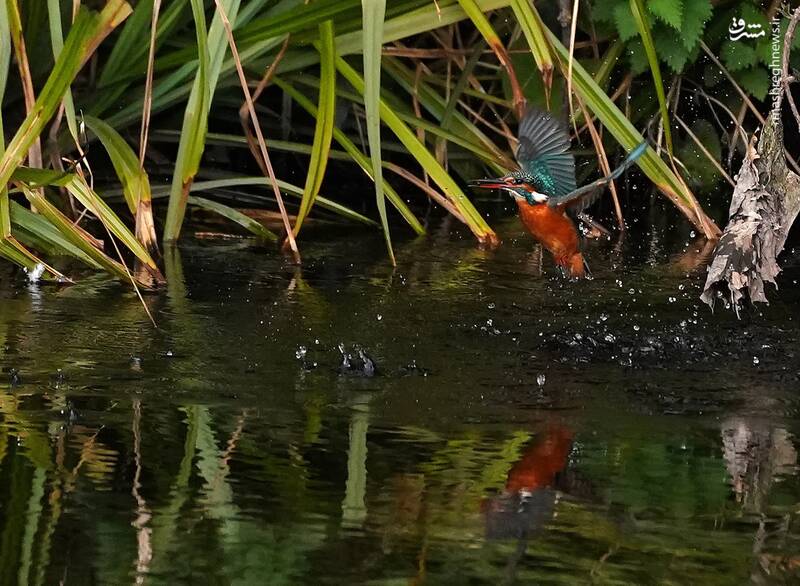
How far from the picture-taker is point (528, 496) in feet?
7.78

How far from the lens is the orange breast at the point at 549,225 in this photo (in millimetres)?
3852

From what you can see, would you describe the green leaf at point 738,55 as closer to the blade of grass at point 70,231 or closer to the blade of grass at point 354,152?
the blade of grass at point 354,152

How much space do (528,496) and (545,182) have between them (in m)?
1.68

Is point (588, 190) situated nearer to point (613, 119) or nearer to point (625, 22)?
point (613, 119)

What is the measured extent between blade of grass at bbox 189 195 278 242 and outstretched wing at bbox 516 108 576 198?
1037 mm

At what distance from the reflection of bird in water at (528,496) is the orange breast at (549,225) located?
4.00ft

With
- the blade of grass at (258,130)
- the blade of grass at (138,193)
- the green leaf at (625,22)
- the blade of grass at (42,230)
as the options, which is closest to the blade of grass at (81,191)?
the blade of grass at (42,230)

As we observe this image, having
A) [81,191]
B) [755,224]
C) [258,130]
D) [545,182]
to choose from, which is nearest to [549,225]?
[545,182]

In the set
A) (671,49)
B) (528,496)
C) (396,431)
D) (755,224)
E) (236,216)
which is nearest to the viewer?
(528,496)

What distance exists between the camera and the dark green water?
2092 millimetres

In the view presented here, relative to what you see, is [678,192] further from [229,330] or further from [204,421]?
[204,421]

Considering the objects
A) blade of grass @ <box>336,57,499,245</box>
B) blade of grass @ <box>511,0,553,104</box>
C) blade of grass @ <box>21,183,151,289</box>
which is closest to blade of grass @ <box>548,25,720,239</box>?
blade of grass @ <box>511,0,553,104</box>

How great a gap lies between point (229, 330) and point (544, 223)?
922 mm

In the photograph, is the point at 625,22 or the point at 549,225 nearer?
the point at 549,225
